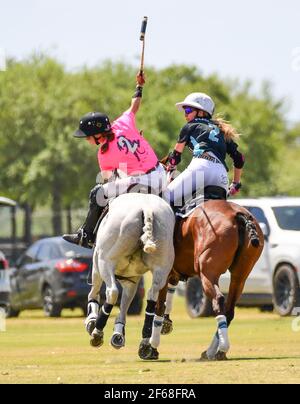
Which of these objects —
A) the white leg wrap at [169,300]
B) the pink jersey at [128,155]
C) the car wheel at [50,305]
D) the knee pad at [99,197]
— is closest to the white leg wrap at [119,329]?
the white leg wrap at [169,300]

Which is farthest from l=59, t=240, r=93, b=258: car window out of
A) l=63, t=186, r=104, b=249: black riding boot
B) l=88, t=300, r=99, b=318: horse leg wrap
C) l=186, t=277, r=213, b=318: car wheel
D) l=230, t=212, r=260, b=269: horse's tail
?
l=230, t=212, r=260, b=269: horse's tail

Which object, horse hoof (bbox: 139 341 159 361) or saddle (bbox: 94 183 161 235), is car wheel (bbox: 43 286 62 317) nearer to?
saddle (bbox: 94 183 161 235)

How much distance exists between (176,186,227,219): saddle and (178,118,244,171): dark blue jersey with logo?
364mm

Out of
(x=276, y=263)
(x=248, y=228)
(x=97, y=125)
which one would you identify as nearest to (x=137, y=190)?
(x=97, y=125)

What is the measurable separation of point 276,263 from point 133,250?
10.3 meters

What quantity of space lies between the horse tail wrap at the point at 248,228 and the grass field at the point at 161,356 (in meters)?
1.32

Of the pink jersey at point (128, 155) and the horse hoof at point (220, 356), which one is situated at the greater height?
the pink jersey at point (128, 155)

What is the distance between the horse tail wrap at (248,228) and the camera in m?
16.1

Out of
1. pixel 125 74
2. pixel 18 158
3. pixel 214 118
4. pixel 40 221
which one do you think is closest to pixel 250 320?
pixel 214 118

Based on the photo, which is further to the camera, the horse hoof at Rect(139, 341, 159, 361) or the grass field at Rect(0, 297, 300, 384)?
the horse hoof at Rect(139, 341, 159, 361)

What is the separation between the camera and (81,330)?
23.8m

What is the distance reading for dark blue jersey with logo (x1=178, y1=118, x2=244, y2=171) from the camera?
16.9m

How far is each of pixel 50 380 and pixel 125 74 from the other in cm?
4290

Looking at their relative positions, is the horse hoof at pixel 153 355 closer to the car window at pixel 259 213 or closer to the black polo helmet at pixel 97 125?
the black polo helmet at pixel 97 125
